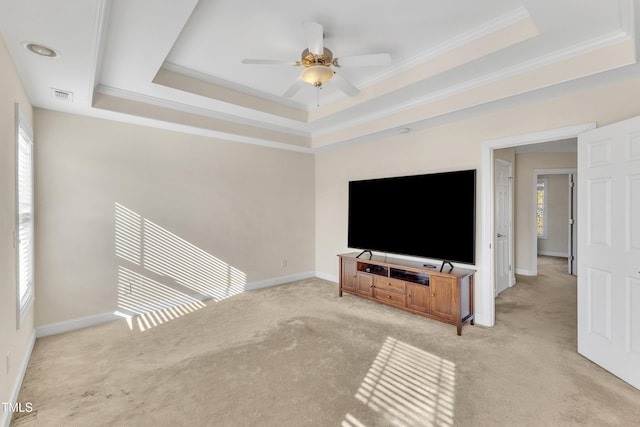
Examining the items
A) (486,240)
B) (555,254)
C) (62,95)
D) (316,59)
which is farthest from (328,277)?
(555,254)

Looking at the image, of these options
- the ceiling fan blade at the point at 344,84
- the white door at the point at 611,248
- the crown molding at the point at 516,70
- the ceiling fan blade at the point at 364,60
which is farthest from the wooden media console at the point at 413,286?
the ceiling fan blade at the point at 364,60

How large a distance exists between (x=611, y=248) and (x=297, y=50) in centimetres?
327

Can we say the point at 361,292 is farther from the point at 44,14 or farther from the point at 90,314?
the point at 44,14

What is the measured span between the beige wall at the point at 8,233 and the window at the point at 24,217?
0.46 ft

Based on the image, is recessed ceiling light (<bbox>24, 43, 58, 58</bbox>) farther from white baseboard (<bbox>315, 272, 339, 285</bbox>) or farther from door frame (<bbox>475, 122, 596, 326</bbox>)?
white baseboard (<bbox>315, 272, 339, 285</bbox>)

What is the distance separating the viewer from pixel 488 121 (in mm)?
3328

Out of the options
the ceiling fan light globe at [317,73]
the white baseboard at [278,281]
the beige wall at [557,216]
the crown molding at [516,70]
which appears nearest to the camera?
the crown molding at [516,70]

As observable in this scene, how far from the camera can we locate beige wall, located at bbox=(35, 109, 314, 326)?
3.23 metres

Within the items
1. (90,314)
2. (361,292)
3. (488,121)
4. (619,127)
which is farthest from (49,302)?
(619,127)

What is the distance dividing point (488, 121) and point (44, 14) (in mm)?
3884

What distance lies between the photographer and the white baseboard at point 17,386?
177 centimetres

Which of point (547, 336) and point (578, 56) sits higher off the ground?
point (578, 56)

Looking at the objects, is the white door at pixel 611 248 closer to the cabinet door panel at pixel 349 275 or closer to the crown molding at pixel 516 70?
the crown molding at pixel 516 70

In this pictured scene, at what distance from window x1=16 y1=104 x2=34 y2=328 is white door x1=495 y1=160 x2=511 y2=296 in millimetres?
5612
